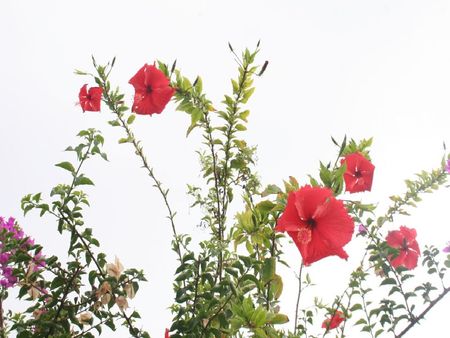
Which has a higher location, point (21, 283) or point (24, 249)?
point (24, 249)

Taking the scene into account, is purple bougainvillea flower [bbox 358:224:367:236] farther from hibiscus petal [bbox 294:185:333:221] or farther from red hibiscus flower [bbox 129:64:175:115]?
red hibiscus flower [bbox 129:64:175:115]

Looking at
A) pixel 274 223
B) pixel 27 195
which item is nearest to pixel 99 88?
pixel 27 195

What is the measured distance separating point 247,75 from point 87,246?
109 centimetres

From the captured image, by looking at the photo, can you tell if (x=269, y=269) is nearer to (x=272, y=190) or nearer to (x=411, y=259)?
(x=272, y=190)

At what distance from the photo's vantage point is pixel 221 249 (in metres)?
1.60

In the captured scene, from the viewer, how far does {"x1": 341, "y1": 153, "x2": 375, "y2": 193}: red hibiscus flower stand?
1729mm

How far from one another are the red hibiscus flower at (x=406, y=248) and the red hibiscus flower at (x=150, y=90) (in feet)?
5.08

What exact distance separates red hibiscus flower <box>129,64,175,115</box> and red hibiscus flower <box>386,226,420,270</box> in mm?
1550

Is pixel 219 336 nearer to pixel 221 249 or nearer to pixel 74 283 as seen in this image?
pixel 221 249

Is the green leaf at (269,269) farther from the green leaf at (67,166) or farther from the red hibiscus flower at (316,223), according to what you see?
the green leaf at (67,166)

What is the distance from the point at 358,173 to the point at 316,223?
71 cm

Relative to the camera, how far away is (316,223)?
4.18 ft

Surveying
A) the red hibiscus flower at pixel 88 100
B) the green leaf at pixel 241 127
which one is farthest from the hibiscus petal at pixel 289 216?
the red hibiscus flower at pixel 88 100

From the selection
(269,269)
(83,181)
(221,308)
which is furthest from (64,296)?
(269,269)
